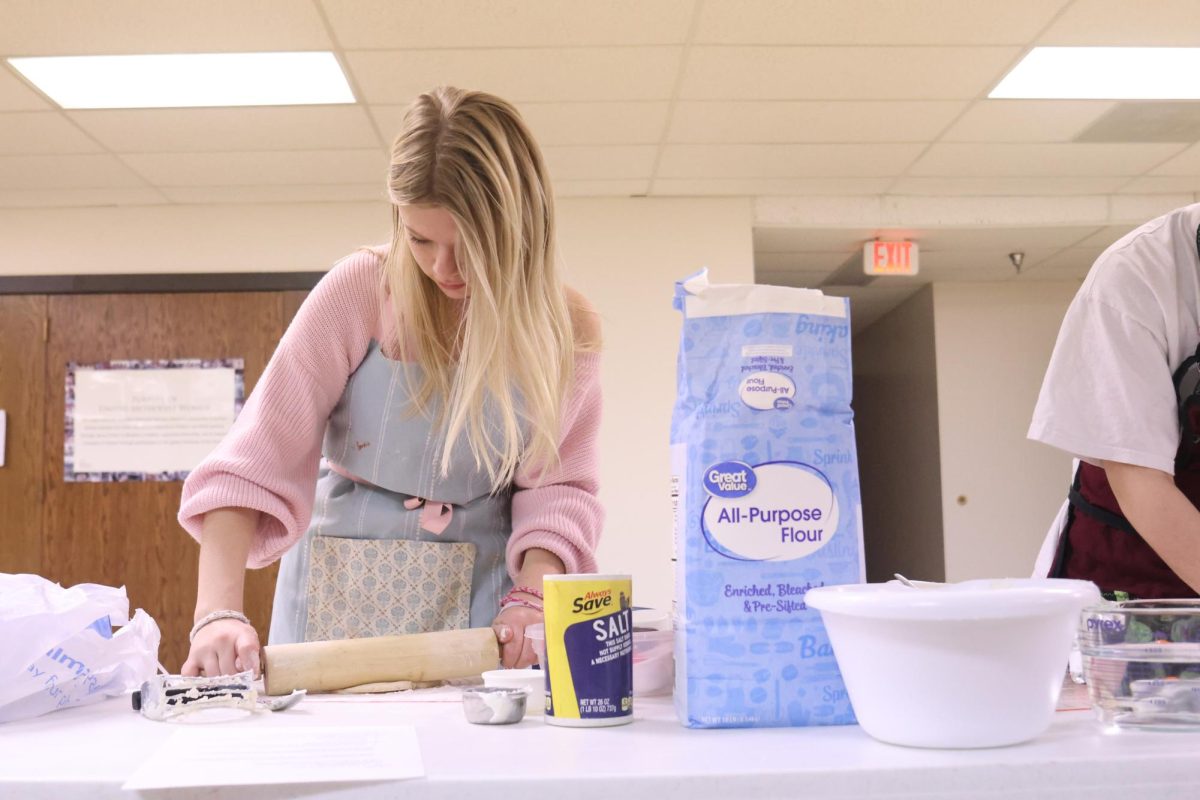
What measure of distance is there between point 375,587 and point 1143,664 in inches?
36.3

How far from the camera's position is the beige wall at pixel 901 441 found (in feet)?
19.4

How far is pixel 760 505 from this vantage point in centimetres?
73

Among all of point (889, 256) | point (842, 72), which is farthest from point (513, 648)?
point (889, 256)

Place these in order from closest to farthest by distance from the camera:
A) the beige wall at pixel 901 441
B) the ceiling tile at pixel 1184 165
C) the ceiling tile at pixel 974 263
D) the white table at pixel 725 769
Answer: the white table at pixel 725 769
the ceiling tile at pixel 1184 165
the ceiling tile at pixel 974 263
the beige wall at pixel 901 441

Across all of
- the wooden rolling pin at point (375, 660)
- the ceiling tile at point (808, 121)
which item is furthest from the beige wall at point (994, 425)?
the wooden rolling pin at point (375, 660)

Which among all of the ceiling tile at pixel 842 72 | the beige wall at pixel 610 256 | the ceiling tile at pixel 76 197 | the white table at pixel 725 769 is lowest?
the white table at pixel 725 769

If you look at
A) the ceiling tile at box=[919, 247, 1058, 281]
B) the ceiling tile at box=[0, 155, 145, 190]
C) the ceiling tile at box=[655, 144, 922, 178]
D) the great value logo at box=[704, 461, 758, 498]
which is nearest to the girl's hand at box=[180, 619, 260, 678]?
the great value logo at box=[704, 461, 758, 498]

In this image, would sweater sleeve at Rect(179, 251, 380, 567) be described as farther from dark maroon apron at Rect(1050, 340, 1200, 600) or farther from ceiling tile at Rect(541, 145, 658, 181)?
ceiling tile at Rect(541, 145, 658, 181)

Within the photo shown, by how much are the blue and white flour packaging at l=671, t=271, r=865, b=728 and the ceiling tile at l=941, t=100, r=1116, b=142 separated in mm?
3228

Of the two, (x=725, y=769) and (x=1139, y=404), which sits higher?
(x=1139, y=404)

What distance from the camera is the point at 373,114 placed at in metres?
3.66

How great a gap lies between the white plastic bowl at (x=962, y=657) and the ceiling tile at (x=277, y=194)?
3.95 meters

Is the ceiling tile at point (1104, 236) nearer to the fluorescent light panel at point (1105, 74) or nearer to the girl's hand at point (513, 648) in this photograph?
the fluorescent light panel at point (1105, 74)

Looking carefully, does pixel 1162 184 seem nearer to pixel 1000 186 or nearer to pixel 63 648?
pixel 1000 186
